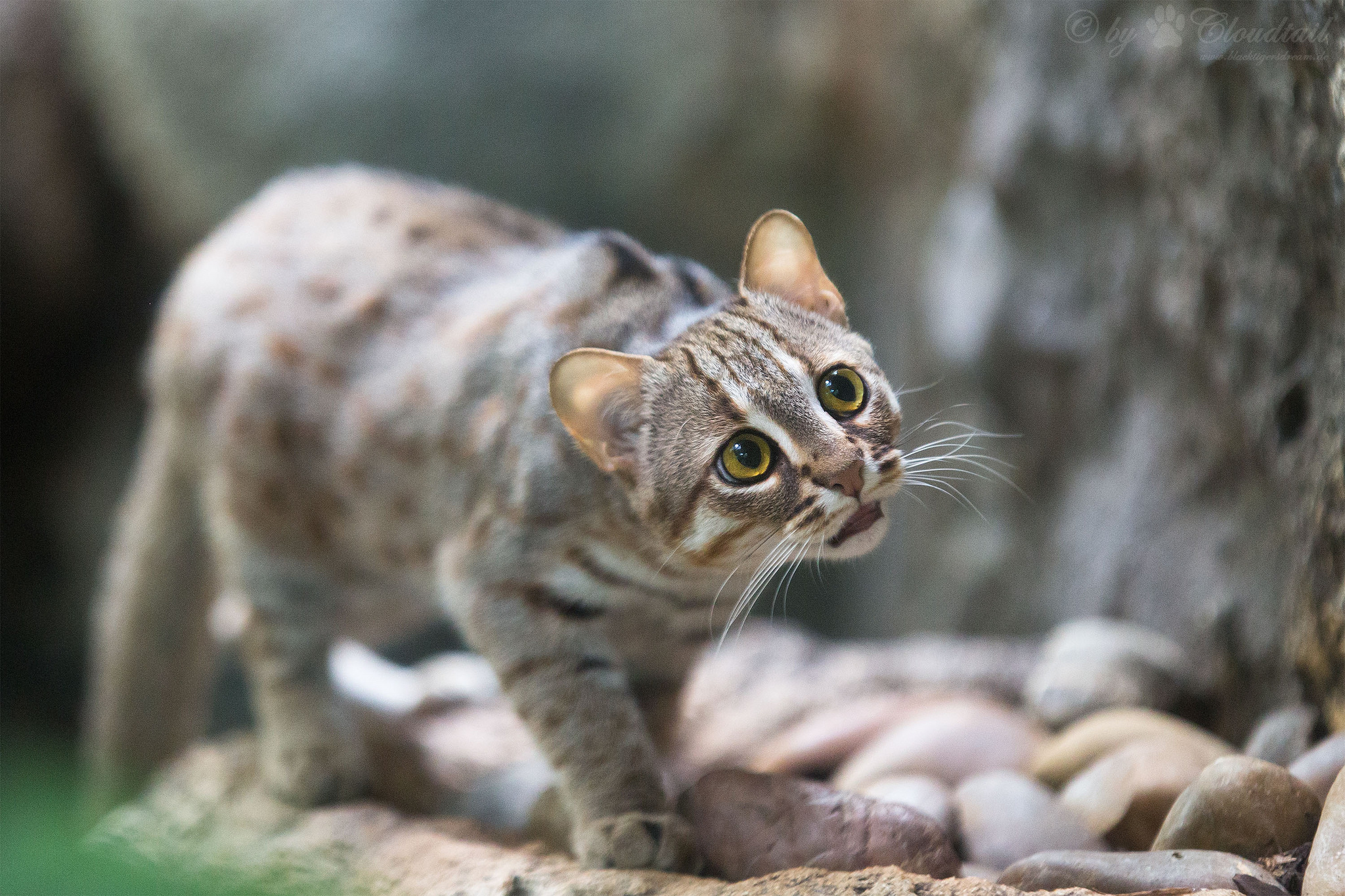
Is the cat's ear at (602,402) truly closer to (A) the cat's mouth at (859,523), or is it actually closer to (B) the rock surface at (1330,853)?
(A) the cat's mouth at (859,523)

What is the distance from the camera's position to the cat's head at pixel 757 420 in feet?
9.82

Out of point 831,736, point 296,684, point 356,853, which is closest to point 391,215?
point 296,684

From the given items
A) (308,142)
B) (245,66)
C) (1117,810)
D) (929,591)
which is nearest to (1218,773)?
(1117,810)

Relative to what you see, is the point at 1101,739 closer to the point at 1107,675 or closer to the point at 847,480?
the point at 1107,675

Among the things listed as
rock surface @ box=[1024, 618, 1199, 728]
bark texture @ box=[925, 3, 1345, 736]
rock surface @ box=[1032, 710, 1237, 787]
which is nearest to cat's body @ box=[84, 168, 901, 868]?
rock surface @ box=[1032, 710, 1237, 787]

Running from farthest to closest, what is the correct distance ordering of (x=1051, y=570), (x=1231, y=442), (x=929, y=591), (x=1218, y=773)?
(x=929, y=591), (x=1051, y=570), (x=1231, y=442), (x=1218, y=773)

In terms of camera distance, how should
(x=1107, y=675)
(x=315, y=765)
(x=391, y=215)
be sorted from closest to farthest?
(x=1107, y=675), (x=315, y=765), (x=391, y=215)

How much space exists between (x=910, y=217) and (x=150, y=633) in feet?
17.6

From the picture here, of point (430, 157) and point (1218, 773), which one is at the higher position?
point (430, 157)

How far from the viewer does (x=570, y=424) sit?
10.7 feet

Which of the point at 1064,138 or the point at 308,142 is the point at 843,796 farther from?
the point at 308,142

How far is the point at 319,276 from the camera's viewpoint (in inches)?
183

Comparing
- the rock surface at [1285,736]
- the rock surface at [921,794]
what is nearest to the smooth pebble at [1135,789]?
the rock surface at [1285,736]

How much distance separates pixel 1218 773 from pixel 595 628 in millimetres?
1888
